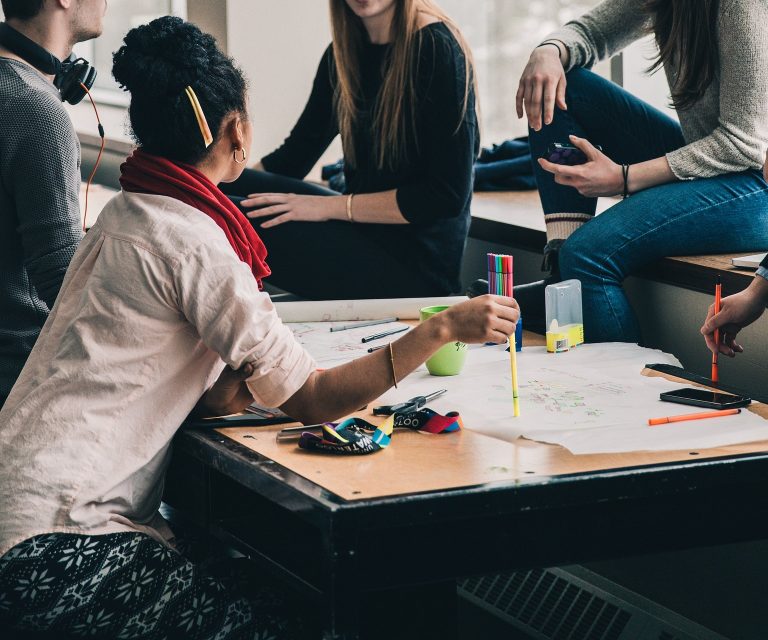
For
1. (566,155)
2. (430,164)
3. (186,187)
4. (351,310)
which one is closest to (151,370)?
(186,187)

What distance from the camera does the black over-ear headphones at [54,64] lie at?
5.76ft

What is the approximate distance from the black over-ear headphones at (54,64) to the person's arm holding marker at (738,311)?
44.2 inches

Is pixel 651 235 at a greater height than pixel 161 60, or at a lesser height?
lesser

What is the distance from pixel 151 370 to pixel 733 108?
43.9 inches

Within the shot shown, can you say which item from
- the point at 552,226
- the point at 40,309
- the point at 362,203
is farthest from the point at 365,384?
the point at 362,203

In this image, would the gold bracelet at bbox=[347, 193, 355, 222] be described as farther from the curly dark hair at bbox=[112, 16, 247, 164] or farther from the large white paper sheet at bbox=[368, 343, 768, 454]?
the curly dark hair at bbox=[112, 16, 247, 164]

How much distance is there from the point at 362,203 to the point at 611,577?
92cm

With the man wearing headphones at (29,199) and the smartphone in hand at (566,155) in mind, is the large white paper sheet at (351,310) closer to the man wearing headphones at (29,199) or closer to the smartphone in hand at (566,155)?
the smartphone in hand at (566,155)

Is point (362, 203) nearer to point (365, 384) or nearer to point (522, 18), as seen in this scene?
point (365, 384)

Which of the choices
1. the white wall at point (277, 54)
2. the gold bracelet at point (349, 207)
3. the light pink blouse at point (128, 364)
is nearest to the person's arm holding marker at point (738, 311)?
the light pink blouse at point (128, 364)

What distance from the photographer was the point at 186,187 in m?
1.30

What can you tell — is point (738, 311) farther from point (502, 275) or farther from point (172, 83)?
point (172, 83)

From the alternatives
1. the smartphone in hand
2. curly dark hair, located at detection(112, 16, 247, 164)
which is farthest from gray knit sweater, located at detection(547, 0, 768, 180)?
curly dark hair, located at detection(112, 16, 247, 164)

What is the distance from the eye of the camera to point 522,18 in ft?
13.3
